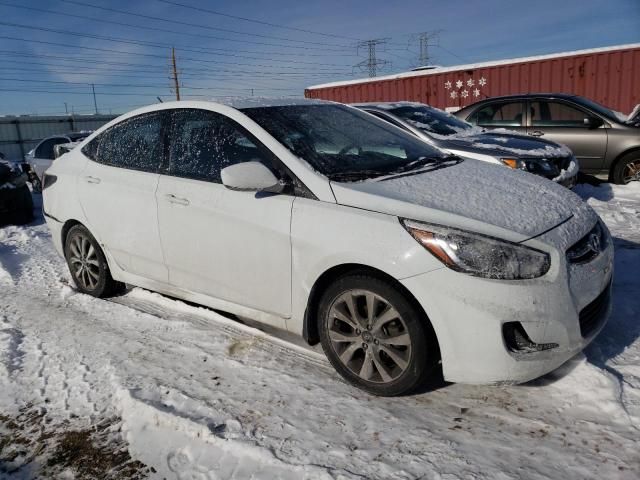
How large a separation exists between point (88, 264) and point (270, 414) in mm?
2561

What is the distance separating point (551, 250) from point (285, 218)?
137cm

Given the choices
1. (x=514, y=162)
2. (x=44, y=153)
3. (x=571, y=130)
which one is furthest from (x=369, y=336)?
(x=44, y=153)

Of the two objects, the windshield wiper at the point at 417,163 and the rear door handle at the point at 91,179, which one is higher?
the windshield wiper at the point at 417,163

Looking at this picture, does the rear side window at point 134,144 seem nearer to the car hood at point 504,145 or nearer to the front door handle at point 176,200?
the front door handle at point 176,200

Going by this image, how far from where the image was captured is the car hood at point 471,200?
101 inches

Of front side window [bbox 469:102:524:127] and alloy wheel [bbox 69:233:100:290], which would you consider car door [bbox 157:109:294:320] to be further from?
front side window [bbox 469:102:524:127]

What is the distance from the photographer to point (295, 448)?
2393mm

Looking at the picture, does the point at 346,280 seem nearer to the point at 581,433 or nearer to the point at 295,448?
the point at 295,448

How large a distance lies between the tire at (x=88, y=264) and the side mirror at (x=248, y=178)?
1918 millimetres

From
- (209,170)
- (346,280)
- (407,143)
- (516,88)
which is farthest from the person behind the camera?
(516,88)

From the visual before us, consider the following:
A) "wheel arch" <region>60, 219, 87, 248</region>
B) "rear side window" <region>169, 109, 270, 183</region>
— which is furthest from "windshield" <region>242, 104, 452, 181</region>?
"wheel arch" <region>60, 219, 87, 248</region>

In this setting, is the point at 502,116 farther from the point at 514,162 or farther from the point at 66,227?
the point at 66,227

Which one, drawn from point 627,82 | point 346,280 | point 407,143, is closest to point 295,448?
point 346,280

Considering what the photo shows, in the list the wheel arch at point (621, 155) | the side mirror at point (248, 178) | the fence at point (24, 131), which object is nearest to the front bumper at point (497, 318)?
the side mirror at point (248, 178)
